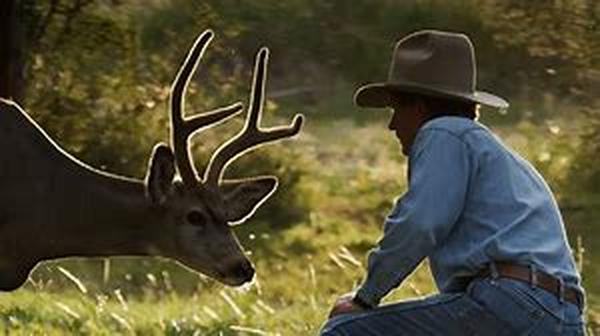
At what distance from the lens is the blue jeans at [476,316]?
19.3ft

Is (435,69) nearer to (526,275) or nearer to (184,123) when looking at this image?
(526,275)

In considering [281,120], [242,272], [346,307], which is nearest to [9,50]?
[242,272]

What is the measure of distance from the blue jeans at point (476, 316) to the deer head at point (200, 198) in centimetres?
204

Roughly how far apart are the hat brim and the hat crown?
0.06 feet

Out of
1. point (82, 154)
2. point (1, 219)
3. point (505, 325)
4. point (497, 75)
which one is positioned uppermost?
→ point (505, 325)

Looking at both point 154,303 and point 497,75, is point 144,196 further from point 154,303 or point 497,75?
point 497,75

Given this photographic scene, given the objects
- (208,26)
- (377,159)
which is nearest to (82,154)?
(208,26)

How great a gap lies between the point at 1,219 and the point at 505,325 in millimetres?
2937

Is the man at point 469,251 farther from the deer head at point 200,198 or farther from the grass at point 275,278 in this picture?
the grass at point 275,278

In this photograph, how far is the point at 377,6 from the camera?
2689 cm

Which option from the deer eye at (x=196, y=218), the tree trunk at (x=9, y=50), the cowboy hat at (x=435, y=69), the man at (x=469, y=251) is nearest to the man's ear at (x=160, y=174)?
the deer eye at (x=196, y=218)

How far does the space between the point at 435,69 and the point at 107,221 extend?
2.35 m

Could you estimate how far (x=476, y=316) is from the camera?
232 inches

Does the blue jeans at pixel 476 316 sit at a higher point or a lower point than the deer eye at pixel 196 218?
higher
